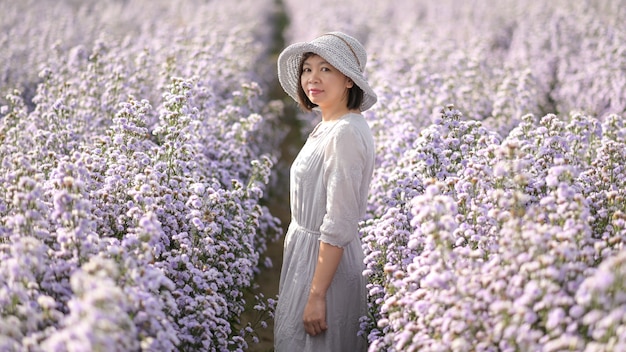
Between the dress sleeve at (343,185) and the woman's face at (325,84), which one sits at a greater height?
the woman's face at (325,84)

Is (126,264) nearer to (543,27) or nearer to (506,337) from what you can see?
(506,337)

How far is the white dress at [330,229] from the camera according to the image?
312 cm

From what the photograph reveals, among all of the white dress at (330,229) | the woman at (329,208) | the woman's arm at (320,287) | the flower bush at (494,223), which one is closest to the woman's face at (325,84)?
the woman at (329,208)

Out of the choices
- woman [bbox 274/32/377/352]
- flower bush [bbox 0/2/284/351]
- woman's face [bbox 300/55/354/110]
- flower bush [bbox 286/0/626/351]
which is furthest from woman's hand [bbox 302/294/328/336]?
woman's face [bbox 300/55/354/110]

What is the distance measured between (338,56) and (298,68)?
1.32ft

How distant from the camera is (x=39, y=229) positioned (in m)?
3.03

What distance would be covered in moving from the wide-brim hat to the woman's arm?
37.7 inches

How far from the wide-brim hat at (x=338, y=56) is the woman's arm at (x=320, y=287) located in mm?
959

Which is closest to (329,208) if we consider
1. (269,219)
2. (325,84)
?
(325,84)

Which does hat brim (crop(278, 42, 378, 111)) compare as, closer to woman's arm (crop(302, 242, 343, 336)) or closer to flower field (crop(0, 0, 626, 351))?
flower field (crop(0, 0, 626, 351))

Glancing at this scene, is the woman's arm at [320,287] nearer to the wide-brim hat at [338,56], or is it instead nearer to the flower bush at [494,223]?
the flower bush at [494,223]

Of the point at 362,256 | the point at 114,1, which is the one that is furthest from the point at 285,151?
the point at 114,1

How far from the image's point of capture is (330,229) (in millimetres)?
3119

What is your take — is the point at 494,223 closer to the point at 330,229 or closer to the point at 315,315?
the point at 330,229
